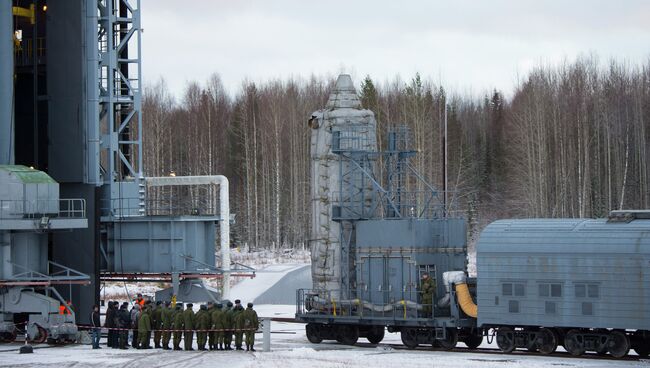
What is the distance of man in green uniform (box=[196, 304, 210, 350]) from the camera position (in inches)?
1377

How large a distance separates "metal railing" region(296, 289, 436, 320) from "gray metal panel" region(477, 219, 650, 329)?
→ 238 centimetres

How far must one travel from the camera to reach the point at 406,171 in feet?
128

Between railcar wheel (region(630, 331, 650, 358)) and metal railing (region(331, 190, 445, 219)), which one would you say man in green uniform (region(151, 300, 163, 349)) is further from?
railcar wheel (region(630, 331, 650, 358))

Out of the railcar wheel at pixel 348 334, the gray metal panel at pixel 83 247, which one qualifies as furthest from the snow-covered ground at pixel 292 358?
the gray metal panel at pixel 83 247

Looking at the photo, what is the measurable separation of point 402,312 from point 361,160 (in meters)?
5.67

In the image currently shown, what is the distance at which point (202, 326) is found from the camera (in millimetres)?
35000

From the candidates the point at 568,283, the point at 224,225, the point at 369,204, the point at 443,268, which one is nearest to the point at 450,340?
the point at 443,268

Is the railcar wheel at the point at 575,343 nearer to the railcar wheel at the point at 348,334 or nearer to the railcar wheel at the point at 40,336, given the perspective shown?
the railcar wheel at the point at 348,334

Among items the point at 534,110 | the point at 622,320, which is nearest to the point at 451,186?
the point at 534,110

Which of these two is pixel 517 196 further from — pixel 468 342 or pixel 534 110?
pixel 468 342

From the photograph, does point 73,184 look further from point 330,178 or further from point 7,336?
point 330,178

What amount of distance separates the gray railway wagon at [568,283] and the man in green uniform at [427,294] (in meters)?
2.05

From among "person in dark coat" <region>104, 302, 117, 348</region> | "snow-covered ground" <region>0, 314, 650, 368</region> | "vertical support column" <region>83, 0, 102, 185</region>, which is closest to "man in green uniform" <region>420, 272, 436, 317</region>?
"snow-covered ground" <region>0, 314, 650, 368</region>

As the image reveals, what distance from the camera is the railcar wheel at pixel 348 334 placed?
3725cm
